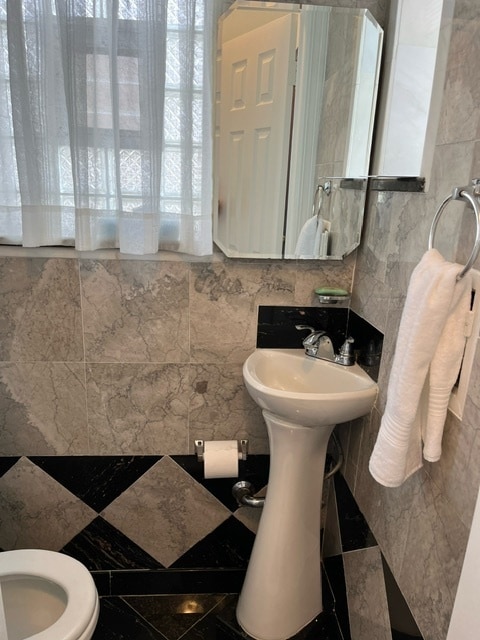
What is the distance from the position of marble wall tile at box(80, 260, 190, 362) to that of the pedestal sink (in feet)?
1.00

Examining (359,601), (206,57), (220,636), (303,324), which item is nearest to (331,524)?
(359,601)

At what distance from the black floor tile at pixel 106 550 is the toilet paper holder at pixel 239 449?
48 cm

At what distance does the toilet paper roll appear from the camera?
1686mm

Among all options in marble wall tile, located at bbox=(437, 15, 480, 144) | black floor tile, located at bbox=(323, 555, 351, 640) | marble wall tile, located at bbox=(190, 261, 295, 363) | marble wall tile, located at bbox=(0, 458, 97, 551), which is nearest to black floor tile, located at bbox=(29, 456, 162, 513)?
marble wall tile, located at bbox=(0, 458, 97, 551)

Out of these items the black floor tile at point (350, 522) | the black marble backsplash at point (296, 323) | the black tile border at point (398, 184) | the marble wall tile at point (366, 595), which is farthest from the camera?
the black marble backsplash at point (296, 323)

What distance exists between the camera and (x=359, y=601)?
150 cm

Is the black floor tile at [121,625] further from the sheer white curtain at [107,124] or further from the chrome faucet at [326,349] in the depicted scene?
the sheer white curtain at [107,124]

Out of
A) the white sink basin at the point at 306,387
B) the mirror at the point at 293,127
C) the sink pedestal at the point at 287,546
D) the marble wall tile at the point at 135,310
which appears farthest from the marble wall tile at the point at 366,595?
the mirror at the point at 293,127

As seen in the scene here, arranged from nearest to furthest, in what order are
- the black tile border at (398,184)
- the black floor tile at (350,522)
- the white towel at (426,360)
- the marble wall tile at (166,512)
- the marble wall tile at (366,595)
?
the white towel at (426,360), the black tile border at (398,184), the marble wall tile at (366,595), the black floor tile at (350,522), the marble wall tile at (166,512)

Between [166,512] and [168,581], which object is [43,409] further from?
[168,581]

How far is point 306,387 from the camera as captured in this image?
164cm

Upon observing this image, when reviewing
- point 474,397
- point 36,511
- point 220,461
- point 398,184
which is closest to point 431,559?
point 474,397

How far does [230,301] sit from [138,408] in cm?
52

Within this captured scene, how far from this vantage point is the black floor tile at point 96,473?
178 cm
